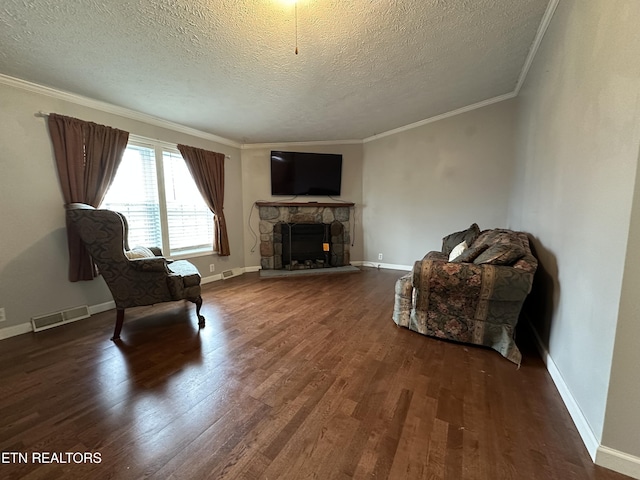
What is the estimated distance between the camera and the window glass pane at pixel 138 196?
10.1ft

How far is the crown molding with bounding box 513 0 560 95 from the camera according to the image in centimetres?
192

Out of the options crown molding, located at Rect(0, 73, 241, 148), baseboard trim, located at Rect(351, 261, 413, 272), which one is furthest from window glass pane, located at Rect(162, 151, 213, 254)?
baseboard trim, located at Rect(351, 261, 413, 272)

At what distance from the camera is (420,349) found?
2.08 m

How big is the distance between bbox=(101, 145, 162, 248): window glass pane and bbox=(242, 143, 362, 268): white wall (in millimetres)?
1583

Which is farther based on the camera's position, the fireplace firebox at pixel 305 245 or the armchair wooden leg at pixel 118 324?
the fireplace firebox at pixel 305 245

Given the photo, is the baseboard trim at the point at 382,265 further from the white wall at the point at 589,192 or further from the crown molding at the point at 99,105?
the crown molding at the point at 99,105

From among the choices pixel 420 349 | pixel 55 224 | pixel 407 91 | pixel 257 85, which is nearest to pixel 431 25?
pixel 407 91

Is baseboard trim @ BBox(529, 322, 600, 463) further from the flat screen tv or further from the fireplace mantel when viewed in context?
the flat screen tv

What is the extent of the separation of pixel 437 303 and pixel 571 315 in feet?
2.71

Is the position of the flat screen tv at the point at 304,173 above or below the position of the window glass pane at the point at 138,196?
above

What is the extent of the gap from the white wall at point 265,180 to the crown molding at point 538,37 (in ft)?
8.65

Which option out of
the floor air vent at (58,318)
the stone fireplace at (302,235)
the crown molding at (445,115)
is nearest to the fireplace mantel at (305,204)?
the stone fireplace at (302,235)

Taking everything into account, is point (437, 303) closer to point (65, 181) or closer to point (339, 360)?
point (339, 360)

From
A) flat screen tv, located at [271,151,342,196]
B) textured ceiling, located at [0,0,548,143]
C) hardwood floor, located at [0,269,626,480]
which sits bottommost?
hardwood floor, located at [0,269,626,480]
